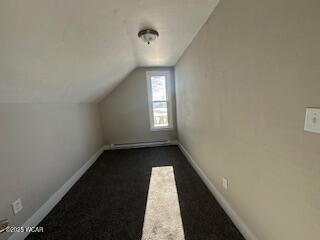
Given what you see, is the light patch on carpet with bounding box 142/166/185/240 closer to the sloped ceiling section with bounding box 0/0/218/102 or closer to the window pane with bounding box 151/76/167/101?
the sloped ceiling section with bounding box 0/0/218/102

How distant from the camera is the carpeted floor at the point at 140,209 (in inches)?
61.6

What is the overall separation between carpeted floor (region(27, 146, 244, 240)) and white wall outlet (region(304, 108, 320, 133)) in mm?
1157

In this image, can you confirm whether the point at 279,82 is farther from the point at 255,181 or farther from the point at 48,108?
the point at 48,108

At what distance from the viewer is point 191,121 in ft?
9.68

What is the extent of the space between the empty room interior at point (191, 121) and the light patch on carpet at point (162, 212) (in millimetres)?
12

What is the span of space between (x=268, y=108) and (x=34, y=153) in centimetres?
224

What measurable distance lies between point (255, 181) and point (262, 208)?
188 millimetres

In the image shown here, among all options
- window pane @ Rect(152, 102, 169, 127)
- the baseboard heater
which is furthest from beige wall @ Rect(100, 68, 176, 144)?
window pane @ Rect(152, 102, 169, 127)

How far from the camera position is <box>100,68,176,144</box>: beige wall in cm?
423

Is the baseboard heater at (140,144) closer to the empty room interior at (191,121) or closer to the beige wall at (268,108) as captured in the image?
the empty room interior at (191,121)

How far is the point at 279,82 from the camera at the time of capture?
3.23ft

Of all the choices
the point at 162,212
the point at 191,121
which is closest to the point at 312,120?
the point at 162,212

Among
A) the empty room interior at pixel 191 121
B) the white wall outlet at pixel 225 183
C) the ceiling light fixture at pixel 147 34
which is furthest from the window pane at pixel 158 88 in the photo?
the white wall outlet at pixel 225 183

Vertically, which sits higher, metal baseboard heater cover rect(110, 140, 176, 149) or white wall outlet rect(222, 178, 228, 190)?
white wall outlet rect(222, 178, 228, 190)
